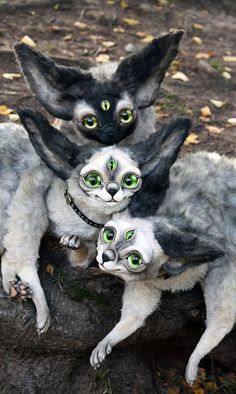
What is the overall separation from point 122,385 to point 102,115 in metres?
2.33

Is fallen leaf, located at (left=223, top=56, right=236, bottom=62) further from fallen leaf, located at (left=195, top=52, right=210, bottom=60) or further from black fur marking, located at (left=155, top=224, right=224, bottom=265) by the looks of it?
black fur marking, located at (left=155, top=224, right=224, bottom=265)

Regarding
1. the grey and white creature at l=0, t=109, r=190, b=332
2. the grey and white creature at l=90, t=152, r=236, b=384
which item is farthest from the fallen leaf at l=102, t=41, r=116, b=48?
the grey and white creature at l=90, t=152, r=236, b=384

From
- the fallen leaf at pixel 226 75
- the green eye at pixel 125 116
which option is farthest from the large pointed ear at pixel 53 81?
the fallen leaf at pixel 226 75

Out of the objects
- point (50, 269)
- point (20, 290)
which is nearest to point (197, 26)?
point (50, 269)

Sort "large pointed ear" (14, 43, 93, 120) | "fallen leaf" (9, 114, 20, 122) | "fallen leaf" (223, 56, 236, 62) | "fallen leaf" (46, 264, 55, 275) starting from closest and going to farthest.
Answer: "large pointed ear" (14, 43, 93, 120) < "fallen leaf" (46, 264, 55, 275) < "fallen leaf" (9, 114, 20, 122) < "fallen leaf" (223, 56, 236, 62)

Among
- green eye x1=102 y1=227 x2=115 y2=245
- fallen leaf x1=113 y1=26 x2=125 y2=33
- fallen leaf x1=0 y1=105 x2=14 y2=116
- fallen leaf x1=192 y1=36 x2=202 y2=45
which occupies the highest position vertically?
green eye x1=102 y1=227 x2=115 y2=245

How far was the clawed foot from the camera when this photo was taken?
4.84 meters

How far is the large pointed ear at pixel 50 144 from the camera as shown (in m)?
4.46

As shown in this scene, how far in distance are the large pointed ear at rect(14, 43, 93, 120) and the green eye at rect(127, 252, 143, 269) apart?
4.73ft

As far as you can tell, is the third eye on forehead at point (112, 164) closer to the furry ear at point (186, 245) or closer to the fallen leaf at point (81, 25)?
the furry ear at point (186, 245)

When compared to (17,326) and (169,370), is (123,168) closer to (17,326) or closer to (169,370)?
(17,326)

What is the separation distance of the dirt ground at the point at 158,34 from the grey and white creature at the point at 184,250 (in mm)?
2779

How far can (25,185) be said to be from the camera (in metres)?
5.04

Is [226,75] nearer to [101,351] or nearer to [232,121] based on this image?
[232,121]
